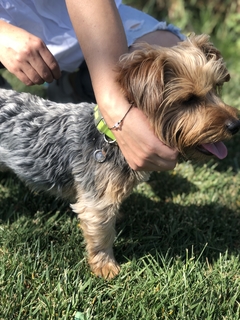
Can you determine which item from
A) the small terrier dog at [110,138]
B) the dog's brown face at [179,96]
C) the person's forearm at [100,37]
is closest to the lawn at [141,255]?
the small terrier dog at [110,138]

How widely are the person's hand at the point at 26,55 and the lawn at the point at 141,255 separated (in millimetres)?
1145

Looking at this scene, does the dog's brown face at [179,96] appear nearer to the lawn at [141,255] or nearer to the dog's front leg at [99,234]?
the dog's front leg at [99,234]

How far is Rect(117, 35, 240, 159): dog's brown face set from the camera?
2398 millimetres

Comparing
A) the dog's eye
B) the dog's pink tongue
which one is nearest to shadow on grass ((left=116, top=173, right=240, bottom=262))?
the dog's pink tongue

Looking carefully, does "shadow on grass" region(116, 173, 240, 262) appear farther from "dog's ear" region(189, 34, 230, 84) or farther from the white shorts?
the white shorts

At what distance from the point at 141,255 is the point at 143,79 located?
1.43 metres

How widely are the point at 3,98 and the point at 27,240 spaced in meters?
1.01

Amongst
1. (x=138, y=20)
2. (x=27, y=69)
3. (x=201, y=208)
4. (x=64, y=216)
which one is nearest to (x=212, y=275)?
(x=201, y=208)

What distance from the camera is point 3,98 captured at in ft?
10.2

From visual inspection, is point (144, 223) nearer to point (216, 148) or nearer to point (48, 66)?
point (216, 148)

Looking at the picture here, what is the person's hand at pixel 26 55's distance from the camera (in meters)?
2.79

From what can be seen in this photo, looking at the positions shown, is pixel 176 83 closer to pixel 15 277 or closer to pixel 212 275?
pixel 212 275

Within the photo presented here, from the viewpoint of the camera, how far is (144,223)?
3635 mm

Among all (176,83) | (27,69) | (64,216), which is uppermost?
(176,83)
